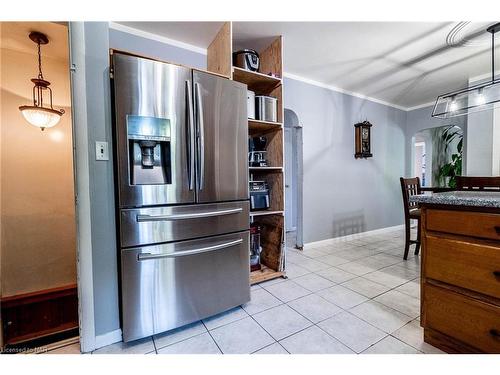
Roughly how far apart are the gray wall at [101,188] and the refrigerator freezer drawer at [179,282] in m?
0.13

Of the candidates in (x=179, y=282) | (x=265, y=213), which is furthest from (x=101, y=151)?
(x=265, y=213)

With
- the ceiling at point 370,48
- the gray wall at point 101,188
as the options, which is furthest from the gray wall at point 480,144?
the gray wall at point 101,188

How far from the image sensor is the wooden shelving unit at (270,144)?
2.21m

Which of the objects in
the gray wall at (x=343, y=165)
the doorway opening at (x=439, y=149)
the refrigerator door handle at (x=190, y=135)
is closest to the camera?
the refrigerator door handle at (x=190, y=135)

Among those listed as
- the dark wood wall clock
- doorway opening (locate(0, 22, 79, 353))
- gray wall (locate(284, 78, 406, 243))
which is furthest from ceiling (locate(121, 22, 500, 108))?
doorway opening (locate(0, 22, 79, 353))

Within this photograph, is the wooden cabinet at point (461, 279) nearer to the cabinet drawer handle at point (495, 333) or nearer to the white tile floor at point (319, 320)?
the cabinet drawer handle at point (495, 333)

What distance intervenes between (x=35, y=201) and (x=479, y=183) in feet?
15.5

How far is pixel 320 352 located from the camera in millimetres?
1309

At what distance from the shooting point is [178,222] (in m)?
1.46

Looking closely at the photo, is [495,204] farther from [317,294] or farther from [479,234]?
[317,294]

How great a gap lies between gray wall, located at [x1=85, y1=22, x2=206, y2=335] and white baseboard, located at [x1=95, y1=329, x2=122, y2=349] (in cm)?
2

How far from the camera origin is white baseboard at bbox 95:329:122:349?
4.46 ft

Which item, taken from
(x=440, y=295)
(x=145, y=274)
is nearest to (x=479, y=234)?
(x=440, y=295)
